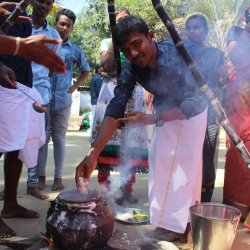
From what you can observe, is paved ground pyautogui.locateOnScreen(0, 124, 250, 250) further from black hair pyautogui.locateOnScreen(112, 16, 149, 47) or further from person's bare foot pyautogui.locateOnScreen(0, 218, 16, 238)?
black hair pyautogui.locateOnScreen(112, 16, 149, 47)

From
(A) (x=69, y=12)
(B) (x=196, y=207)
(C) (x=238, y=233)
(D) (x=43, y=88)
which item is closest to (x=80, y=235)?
(B) (x=196, y=207)

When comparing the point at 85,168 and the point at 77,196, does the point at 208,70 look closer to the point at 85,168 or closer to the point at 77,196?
the point at 85,168

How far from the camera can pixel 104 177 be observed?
4391 millimetres

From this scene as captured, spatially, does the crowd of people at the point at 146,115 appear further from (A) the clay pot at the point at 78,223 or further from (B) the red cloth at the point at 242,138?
(A) the clay pot at the point at 78,223

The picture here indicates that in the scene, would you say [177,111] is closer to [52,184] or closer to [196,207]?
[196,207]

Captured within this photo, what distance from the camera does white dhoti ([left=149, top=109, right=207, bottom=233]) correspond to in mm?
3203

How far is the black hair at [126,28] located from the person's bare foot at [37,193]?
2184 mm

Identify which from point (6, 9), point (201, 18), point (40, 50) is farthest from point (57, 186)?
point (40, 50)

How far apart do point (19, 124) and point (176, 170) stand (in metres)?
1.42

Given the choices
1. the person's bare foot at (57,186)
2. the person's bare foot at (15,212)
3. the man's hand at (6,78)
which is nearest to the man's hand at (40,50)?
the man's hand at (6,78)

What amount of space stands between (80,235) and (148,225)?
137 cm

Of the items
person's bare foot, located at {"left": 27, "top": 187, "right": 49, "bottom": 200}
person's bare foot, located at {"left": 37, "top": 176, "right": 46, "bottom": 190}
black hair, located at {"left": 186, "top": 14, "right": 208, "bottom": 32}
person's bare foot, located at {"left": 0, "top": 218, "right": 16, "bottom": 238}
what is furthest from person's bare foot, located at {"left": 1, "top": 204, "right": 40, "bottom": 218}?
black hair, located at {"left": 186, "top": 14, "right": 208, "bottom": 32}

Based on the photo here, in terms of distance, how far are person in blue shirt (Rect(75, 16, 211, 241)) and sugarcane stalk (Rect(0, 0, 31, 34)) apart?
37.2 inches

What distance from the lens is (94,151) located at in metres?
2.89
